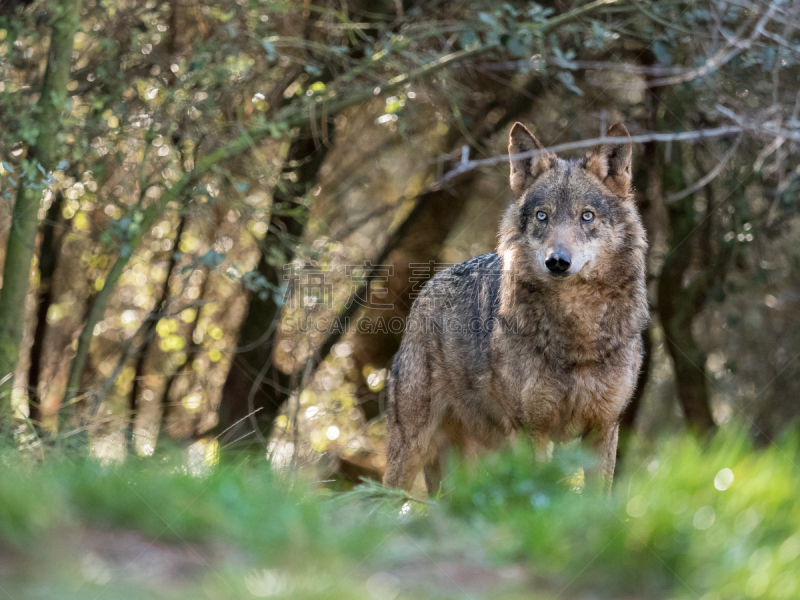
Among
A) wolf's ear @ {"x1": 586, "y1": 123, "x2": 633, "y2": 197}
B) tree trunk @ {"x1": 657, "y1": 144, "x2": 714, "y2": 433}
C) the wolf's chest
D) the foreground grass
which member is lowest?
tree trunk @ {"x1": 657, "y1": 144, "x2": 714, "y2": 433}

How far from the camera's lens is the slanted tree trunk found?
611 centimetres

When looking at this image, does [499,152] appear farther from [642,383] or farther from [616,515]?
[616,515]

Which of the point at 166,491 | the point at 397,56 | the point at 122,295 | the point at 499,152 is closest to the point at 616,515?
the point at 166,491

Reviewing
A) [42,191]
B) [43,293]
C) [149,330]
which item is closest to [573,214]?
[42,191]

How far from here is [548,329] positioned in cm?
535

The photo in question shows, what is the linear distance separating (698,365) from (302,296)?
476 cm

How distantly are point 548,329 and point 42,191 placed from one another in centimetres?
400

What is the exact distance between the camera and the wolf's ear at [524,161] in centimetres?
569

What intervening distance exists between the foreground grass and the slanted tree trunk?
3027 millimetres

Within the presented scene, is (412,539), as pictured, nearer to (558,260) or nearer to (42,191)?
(558,260)

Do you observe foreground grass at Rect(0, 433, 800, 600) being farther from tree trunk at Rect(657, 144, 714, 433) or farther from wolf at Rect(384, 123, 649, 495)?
tree trunk at Rect(657, 144, 714, 433)

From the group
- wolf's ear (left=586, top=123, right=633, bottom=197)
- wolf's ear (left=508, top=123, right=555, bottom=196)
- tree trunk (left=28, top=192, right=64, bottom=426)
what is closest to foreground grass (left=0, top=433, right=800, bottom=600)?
wolf's ear (left=586, top=123, right=633, bottom=197)

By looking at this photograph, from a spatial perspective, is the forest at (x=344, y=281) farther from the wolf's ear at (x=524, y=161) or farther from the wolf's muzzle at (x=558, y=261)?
the wolf's muzzle at (x=558, y=261)

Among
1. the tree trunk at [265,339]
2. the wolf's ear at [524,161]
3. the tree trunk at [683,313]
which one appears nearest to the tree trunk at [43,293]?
the tree trunk at [265,339]
